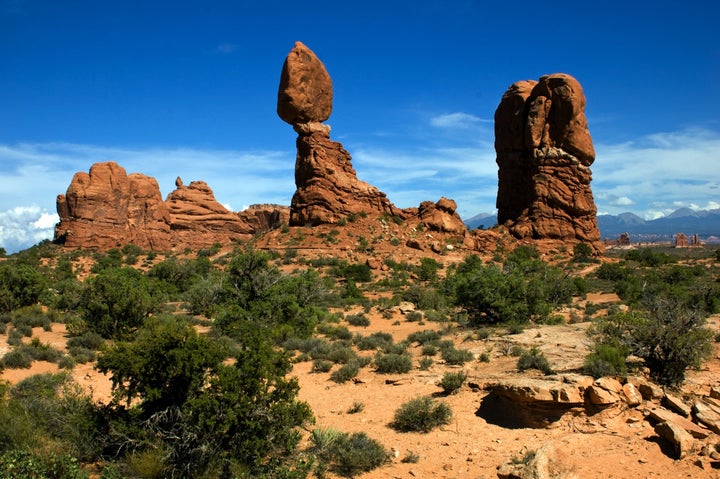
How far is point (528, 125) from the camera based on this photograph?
137 feet

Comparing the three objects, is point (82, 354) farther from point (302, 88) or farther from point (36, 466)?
point (302, 88)

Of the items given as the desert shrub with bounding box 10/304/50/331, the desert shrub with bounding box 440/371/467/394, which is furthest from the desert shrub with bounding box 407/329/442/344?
the desert shrub with bounding box 10/304/50/331

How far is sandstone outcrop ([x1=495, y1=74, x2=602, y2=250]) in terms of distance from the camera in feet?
133

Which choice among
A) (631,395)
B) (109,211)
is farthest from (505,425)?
(109,211)

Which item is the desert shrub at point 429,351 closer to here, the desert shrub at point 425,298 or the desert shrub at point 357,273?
the desert shrub at point 425,298

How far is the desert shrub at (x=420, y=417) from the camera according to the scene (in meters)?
8.25

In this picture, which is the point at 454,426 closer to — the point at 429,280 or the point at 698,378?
the point at 698,378

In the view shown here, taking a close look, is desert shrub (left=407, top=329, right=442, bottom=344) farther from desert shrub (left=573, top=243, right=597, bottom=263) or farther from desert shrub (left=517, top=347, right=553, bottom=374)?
desert shrub (left=573, top=243, right=597, bottom=263)

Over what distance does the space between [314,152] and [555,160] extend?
65.2ft

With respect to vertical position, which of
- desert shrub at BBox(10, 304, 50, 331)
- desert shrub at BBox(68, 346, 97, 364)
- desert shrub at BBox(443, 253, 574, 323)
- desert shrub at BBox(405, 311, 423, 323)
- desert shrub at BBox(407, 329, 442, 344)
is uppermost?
desert shrub at BBox(443, 253, 574, 323)

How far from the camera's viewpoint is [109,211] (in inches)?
1885

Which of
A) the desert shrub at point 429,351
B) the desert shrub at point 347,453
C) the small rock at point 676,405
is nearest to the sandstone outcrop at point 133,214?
the desert shrub at point 429,351

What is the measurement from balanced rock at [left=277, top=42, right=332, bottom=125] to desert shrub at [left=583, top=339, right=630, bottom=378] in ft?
114

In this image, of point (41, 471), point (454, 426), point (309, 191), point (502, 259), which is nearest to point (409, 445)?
point (454, 426)
